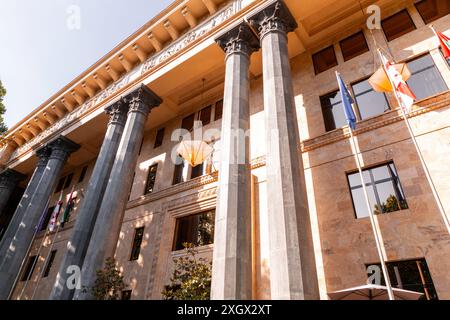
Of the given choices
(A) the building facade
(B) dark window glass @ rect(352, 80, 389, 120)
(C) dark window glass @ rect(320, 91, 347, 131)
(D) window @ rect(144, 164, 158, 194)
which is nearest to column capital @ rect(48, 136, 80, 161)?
(A) the building facade

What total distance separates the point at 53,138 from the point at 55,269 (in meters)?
9.59

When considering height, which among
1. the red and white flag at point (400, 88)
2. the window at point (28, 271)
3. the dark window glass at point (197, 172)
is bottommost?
the window at point (28, 271)

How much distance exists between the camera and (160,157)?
707 inches

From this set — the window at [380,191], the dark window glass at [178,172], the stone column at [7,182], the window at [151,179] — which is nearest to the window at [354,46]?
the window at [380,191]

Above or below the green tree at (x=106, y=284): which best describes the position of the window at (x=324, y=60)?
above

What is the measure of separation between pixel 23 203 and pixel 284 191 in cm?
2085

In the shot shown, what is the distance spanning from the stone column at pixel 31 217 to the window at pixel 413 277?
19885mm

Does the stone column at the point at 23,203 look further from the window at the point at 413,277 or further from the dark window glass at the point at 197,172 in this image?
the window at the point at 413,277

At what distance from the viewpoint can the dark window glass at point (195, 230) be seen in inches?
508

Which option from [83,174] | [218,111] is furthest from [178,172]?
[83,174]

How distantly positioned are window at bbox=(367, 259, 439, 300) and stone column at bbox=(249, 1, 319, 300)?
2.85 m

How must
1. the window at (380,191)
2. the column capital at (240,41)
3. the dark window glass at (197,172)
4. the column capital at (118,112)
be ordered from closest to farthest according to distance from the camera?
the window at (380,191), the column capital at (240,41), the dark window glass at (197,172), the column capital at (118,112)

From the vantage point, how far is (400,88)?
332 inches

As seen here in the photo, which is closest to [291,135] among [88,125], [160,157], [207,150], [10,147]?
[207,150]
